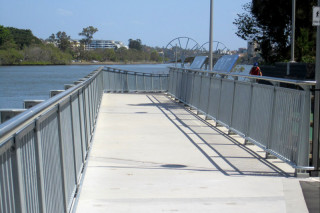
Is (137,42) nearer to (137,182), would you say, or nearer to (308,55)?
(308,55)

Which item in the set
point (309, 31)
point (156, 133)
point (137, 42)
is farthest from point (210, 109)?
point (137, 42)

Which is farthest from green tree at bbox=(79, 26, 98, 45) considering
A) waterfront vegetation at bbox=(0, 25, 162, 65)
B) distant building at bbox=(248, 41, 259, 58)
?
distant building at bbox=(248, 41, 259, 58)

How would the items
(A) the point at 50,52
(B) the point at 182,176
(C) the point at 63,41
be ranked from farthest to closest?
(C) the point at 63,41 → (A) the point at 50,52 → (B) the point at 182,176

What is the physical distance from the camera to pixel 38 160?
3637mm

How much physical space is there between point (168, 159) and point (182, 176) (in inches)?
51.7

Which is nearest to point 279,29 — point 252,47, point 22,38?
point 252,47

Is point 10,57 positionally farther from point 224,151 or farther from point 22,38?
point 224,151

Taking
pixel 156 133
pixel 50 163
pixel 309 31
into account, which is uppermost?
pixel 309 31

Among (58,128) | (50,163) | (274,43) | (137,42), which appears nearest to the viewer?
(50,163)

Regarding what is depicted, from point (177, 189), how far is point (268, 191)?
116 cm

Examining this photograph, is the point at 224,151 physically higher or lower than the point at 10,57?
lower

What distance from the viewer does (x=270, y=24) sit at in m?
36.3

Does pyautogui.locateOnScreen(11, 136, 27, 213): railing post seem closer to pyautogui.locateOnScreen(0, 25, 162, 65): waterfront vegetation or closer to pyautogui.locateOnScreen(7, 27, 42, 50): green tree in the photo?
pyautogui.locateOnScreen(0, 25, 162, 65): waterfront vegetation

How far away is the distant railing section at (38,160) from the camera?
8.98 feet
